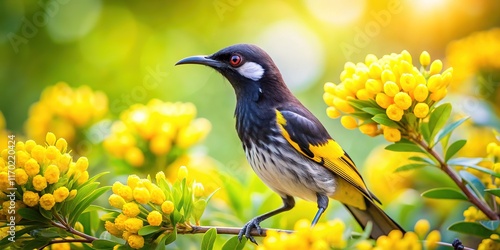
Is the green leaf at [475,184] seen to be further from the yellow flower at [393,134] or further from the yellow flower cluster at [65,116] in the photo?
the yellow flower cluster at [65,116]

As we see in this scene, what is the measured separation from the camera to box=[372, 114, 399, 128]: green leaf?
2035 millimetres

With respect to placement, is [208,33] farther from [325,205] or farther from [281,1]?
[325,205]

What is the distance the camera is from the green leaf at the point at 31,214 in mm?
1847

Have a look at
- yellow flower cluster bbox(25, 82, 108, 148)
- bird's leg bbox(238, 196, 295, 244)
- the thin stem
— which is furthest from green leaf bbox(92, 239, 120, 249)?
yellow flower cluster bbox(25, 82, 108, 148)

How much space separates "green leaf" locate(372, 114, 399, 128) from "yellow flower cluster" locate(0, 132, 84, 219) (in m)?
0.96

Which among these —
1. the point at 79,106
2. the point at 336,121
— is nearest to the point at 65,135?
the point at 79,106

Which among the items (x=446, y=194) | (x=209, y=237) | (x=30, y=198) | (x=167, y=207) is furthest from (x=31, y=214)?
(x=446, y=194)

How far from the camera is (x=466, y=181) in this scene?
2182 mm

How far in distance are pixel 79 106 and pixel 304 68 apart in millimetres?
2049

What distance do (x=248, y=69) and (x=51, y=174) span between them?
103 centimetres

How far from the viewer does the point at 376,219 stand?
8.36 ft

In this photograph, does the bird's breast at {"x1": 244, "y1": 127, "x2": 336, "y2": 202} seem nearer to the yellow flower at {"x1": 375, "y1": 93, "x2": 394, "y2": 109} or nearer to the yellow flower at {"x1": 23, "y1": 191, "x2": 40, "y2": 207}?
the yellow flower at {"x1": 375, "y1": 93, "x2": 394, "y2": 109}

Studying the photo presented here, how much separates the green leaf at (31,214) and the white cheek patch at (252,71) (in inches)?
41.5

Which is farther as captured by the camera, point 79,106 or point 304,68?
point 304,68
